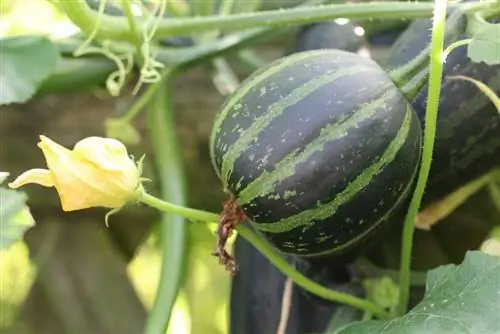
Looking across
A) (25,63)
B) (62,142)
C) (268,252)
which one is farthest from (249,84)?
(62,142)

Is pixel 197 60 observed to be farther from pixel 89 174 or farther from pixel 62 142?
pixel 89 174

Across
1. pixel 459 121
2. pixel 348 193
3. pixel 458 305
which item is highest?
pixel 459 121

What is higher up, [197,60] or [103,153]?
[197,60]

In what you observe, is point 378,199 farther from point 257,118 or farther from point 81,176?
point 81,176

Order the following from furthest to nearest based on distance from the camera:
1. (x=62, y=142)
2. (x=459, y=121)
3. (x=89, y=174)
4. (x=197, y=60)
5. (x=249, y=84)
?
(x=62, y=142), (x=197, y=60), (x=459, y=121), (x=249, y=84), (x=89, y=174)

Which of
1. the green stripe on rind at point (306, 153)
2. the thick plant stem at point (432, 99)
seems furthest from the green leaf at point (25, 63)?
the thick plant stem at point (432, 99)

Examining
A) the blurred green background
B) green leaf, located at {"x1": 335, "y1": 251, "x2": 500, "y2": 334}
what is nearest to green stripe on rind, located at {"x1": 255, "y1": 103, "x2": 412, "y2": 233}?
green leaf, located at {"x1": 335, "y1": 251, "x2": 500, "y2": 334}
